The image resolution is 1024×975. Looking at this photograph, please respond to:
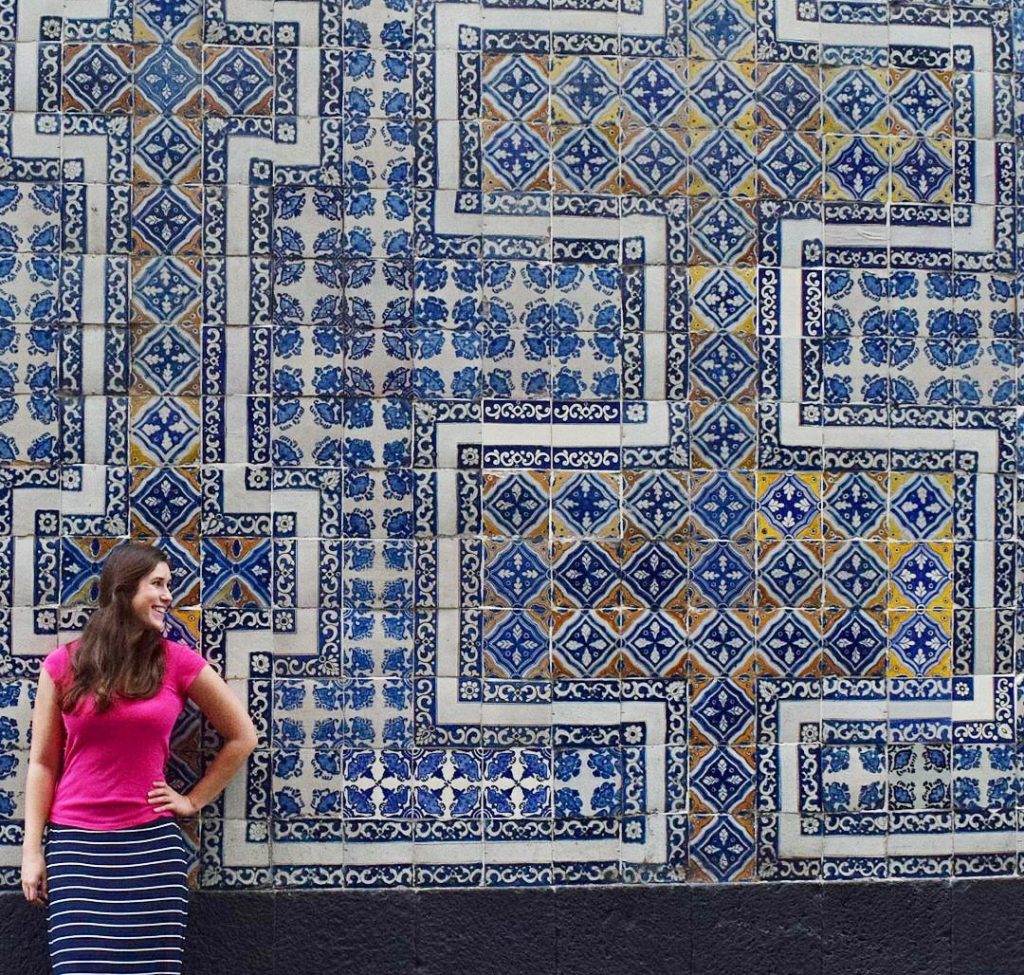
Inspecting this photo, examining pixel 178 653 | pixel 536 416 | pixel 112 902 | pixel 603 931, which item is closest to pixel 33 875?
pixel 112 902

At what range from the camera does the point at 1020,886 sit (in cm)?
370

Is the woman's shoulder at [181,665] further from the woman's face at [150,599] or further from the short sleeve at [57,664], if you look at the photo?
the short sleeve at [57,664]

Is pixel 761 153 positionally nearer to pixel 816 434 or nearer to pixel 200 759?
pixel 816 434

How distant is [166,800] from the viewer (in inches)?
128

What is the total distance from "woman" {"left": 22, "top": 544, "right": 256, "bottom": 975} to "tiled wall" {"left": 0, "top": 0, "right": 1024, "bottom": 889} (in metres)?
0.24

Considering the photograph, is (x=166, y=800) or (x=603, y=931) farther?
(x=603, y=931)

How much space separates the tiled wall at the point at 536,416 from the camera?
11.6 ft

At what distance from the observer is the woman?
3141 millimetres

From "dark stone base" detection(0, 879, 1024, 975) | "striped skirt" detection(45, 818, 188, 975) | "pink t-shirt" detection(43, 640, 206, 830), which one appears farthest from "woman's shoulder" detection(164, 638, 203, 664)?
"dark stone base" detection(0, 879, 1024, 975)

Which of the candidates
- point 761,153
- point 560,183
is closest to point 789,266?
point 761,153

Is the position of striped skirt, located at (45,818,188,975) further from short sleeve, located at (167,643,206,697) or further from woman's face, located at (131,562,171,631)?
woman's face, located at (131,562,171,631)

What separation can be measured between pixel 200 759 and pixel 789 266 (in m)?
2.12

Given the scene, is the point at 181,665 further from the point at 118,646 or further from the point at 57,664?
the point at 57,664

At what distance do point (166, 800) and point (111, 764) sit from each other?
16 centimetres
